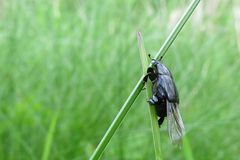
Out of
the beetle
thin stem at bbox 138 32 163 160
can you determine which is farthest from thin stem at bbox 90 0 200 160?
the beetle

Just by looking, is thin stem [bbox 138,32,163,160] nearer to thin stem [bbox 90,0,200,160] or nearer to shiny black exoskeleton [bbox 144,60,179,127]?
thin stem [bbox 90,0,200,160]

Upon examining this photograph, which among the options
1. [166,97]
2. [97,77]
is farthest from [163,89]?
[97,77]

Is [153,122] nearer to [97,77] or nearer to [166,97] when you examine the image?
[166,97]

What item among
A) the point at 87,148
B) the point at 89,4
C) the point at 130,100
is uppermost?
the point at 89,4

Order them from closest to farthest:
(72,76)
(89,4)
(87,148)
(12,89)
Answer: (87,148) < (12,89) < (72,76) < (89,4)

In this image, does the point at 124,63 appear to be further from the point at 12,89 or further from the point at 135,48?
the point at 12,89

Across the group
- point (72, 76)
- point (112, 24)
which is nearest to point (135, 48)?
point (112, 24)
